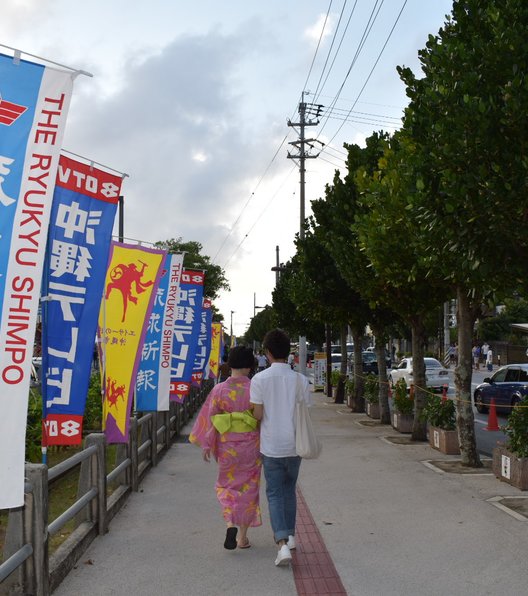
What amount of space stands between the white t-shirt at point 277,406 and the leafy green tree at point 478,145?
2.72 m

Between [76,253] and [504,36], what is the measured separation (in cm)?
482

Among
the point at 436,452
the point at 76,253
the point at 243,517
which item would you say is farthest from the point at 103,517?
the point at 436,452

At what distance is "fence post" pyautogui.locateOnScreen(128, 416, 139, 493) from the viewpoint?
9.22m

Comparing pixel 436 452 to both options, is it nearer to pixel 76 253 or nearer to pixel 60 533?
pixel 60 533

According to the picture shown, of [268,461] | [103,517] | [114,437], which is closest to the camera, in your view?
[268,461]

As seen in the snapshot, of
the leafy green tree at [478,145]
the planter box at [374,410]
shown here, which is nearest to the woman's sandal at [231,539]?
the leafy green tree at [478,145]

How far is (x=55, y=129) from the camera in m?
4.30

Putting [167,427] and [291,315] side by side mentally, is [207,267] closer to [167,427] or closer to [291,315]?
[291,315]

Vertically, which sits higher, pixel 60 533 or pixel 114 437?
pixel 114 437

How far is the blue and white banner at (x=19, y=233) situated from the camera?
402cm

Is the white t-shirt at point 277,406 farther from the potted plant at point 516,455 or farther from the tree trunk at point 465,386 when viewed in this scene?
the tree trunk at point 465,386

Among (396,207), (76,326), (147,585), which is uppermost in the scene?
(396,207)

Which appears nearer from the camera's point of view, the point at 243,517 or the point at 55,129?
the point at 55,129

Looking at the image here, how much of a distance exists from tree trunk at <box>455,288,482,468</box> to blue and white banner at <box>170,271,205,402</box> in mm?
4610
